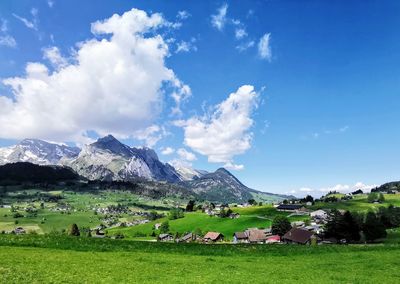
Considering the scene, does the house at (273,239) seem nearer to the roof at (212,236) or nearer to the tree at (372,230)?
the roof at (212,236)

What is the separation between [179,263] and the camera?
121ft

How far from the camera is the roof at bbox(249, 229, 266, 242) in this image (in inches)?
6953

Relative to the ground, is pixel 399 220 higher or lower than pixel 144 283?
higher

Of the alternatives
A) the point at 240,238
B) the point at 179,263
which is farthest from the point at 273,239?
the point at 179,263

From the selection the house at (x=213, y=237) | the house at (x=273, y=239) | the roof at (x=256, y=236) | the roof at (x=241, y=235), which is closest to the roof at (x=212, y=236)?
the house at (x=213, y=237)

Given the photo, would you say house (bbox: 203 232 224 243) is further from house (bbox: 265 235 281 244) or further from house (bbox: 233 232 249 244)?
house (bbox: 265 235 281 244)

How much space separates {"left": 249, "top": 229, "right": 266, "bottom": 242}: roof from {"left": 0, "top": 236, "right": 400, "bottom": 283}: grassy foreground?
407 feet

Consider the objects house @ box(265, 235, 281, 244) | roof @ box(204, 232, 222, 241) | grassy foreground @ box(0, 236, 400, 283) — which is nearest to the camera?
grassy foreground @ box(0, 236, 400, 283)

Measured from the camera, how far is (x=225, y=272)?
108 ft

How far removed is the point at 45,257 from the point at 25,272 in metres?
8.20

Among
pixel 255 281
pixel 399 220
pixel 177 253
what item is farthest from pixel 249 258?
pixel 399 220

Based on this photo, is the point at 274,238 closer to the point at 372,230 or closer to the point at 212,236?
the point at 212,236

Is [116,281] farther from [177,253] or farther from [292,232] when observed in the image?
[292,232]

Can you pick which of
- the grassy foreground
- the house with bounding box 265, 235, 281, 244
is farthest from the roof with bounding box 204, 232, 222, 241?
the grassy foreground
